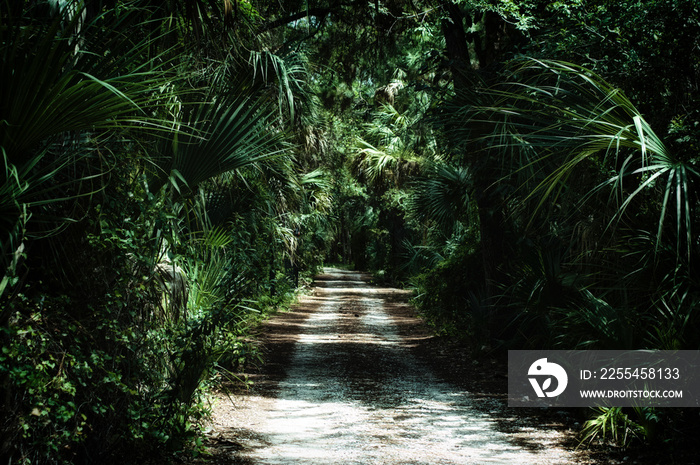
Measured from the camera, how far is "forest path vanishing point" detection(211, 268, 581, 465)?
17.8ft

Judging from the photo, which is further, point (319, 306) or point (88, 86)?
point (319, 306)

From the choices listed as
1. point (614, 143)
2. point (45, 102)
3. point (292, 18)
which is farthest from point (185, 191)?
point (292, 18)

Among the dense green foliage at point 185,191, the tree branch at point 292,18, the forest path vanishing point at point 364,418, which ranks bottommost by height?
the forest path vanishing point at point 364,418

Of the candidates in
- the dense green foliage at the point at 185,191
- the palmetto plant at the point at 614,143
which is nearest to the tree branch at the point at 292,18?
the dense green foliage at the point at 185,191

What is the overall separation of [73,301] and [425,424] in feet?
12.6

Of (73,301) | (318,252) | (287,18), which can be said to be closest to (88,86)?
(73,301)

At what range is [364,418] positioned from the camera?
6.77 meters

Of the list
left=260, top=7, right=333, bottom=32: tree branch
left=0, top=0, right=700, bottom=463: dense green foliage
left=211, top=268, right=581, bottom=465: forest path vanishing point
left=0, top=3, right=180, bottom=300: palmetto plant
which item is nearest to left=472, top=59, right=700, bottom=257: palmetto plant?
left=0, top=0, right=700, bottom=463: dense green foliage

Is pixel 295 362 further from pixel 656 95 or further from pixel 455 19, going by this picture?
pixel 656 95

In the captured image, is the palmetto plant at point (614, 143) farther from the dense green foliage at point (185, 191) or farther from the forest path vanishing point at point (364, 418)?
the forest path vanishing point at point (364, 418)

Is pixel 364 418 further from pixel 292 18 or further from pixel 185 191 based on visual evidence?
pixel 292 18

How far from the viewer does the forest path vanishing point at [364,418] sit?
542 cm

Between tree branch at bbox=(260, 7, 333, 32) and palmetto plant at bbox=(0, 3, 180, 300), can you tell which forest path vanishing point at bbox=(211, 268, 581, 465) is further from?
tree branch at bbox=(260, 7, 333, 32)

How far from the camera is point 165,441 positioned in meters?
4.85
